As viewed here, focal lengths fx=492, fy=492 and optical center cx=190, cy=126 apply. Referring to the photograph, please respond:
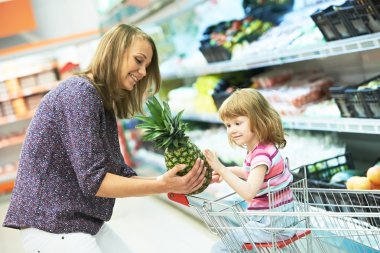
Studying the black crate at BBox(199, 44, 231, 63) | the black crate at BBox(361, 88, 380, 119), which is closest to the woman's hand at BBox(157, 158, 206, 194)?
the black crate at BBox(361, 88, 380, 119)

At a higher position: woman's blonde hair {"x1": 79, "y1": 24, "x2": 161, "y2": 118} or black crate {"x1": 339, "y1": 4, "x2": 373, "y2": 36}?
woman's blonde hair {"x1": 79, "y1": 24, "x2": 161, "y2": 118}

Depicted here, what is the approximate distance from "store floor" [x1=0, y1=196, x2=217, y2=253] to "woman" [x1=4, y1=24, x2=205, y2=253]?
1.98m

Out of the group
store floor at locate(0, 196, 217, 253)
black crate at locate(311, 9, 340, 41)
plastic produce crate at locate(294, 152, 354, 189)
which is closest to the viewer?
black crate at locate(311, 9, 340, 41)

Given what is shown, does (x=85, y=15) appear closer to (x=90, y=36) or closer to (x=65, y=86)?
Answer: (x=90, y=36)

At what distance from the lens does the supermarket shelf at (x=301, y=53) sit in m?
2.57

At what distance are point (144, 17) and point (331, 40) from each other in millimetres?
3611

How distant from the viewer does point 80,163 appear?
1.92 metres

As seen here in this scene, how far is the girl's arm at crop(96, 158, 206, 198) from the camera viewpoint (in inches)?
75.7

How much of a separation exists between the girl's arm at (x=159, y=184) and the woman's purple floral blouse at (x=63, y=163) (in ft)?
0.14

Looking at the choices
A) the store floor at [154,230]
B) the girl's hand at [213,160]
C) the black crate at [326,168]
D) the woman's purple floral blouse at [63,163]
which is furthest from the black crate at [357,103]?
the store floor at [154,230]

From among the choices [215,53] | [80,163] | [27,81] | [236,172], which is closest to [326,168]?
[236,172]

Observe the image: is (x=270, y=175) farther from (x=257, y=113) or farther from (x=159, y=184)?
(x=159, y=184)

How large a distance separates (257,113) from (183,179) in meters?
0.42

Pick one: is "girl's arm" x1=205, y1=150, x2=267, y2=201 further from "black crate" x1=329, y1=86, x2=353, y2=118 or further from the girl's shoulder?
"black crate" x1=329, y1=86, x2=353, y2=118
